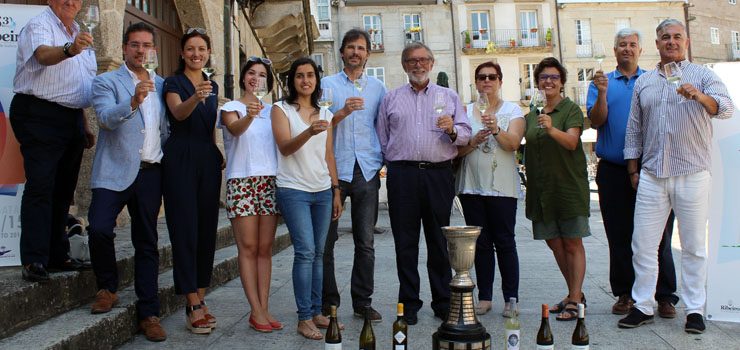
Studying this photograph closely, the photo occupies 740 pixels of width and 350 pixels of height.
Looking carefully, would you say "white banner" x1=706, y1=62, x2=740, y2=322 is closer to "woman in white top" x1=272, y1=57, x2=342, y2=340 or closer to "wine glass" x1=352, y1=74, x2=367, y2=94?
"wine glass" x1=352, y1=74, x2=367, y2=94

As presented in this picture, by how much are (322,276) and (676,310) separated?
2.83m

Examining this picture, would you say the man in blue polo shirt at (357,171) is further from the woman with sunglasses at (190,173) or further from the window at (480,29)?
the window at (480,29)

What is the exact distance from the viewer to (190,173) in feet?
15.0

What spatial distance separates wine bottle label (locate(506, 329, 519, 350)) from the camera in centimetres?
341

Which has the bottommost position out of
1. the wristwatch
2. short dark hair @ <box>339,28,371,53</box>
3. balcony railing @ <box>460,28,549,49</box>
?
the wristwatch

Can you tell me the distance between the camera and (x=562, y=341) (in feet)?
14.7

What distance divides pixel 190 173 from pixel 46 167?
2.91 feet

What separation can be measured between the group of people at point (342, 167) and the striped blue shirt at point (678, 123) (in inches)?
0.5

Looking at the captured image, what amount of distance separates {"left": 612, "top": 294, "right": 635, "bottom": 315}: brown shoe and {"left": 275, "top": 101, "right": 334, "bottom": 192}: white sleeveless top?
2445mm

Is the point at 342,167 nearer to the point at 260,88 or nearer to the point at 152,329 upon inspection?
the point at 260,88

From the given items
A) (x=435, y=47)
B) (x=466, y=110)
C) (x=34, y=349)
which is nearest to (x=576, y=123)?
(x=466, y=110)

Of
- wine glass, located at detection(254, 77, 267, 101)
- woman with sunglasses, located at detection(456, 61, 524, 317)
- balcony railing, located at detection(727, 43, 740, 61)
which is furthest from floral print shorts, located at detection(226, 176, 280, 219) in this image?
balcony railing, located at detection(727, 43, 740, 61)

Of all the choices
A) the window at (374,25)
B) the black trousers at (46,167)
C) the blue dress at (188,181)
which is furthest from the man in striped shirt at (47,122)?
the window at (374,25)

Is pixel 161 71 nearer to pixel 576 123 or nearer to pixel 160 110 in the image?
pixel 160 110
